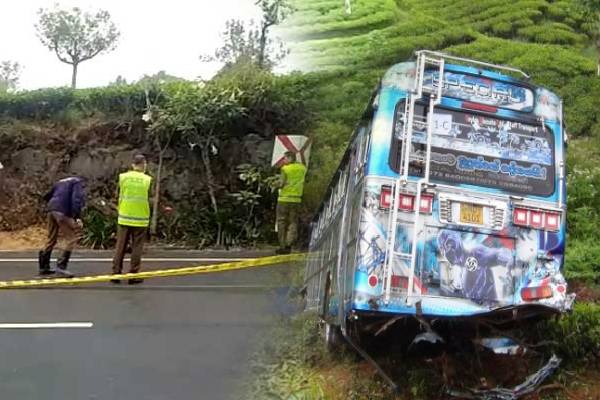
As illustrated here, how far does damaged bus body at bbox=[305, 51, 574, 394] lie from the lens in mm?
5336

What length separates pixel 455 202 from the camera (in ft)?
17.9

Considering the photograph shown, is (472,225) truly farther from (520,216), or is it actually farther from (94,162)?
(94,162)

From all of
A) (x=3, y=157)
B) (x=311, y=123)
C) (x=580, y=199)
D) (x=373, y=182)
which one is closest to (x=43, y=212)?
(x=3, y=157)

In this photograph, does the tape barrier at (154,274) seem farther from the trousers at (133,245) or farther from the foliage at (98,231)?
the foliage at (98,231)

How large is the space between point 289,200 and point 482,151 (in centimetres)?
456

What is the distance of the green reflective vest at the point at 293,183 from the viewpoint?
969 centimetres

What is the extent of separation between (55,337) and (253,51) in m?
5.31

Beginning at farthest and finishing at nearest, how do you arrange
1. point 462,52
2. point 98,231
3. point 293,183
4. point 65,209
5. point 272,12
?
1. point 98,231
2. point 462,52
3. point 293,183
4. point 65,209
5. point 272,12

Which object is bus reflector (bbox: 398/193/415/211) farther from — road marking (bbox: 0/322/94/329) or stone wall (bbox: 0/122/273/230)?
stone wall (bbox: 0/122/273/230)

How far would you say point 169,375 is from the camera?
5645mm

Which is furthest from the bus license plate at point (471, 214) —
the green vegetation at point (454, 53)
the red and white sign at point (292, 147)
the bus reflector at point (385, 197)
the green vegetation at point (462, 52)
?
the red and white sign at point (292, 147)

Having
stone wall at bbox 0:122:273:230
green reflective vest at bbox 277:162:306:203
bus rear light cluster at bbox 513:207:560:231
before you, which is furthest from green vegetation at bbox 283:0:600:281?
bus rear light cluster at bbox 513:207:560:231

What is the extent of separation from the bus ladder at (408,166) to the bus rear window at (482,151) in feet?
0.16

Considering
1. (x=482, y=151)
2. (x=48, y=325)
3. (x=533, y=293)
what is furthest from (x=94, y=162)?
(x=533, y=293)
